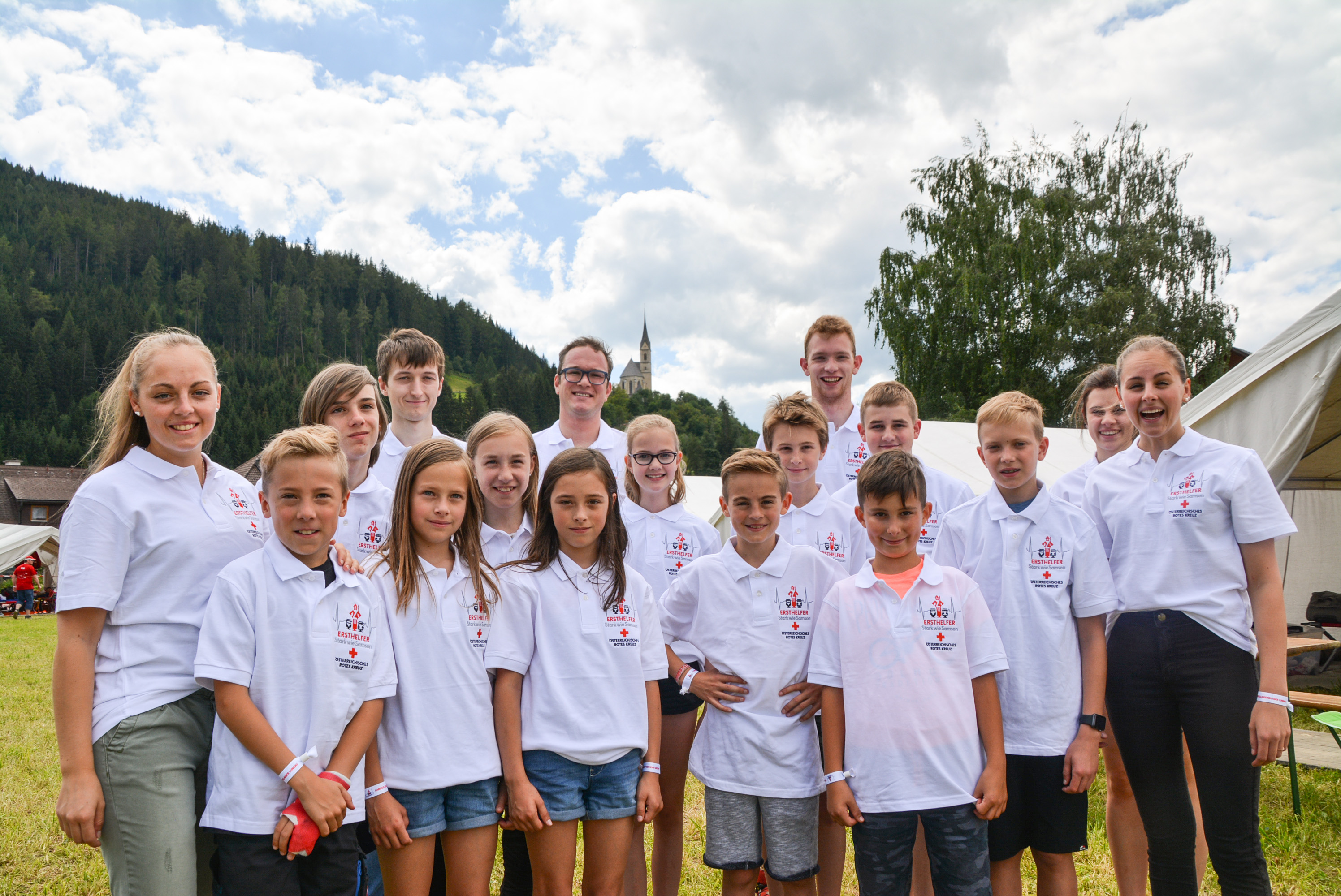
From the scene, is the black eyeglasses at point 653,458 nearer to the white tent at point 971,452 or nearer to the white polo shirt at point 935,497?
the white polo shirt at point 935,497

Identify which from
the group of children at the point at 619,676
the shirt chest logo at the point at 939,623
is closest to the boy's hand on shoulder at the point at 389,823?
the group of children at the point at 619,676

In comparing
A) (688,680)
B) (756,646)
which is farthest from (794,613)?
(688,680)

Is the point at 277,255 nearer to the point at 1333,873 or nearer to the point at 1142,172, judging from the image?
the point at 1142,172

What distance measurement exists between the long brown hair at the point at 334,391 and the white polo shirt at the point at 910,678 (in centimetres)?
202

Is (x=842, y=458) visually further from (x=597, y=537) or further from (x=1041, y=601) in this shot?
(x=597, y=537)

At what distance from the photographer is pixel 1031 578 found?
2.83 meters

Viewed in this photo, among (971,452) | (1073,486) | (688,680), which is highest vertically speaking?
(971,452)

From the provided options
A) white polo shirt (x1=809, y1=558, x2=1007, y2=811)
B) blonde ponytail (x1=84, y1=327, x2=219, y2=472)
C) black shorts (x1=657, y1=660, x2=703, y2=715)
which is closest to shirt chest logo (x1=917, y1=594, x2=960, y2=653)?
white polo shirt (x1=809, y1=558, x2=1007, y2=811)

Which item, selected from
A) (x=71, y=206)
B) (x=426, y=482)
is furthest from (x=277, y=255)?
(x=426, y=482)

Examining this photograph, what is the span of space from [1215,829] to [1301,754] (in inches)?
184

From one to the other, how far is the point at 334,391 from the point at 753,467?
169 cm

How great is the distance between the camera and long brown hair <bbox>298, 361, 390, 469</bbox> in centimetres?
318

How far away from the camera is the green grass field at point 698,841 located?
13.2ft

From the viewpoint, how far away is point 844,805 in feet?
8.38
